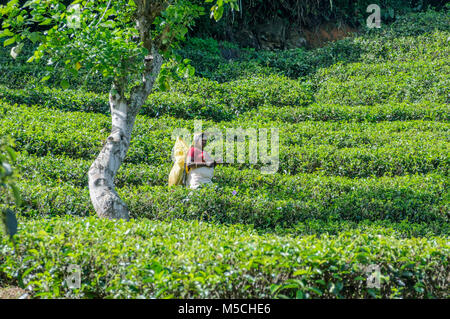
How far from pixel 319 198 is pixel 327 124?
4127 mm

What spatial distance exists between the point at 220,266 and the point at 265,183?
4363 millimetres

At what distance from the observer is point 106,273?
4.27 metres

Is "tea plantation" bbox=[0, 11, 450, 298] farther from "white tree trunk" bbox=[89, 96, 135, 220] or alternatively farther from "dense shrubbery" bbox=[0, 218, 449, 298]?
"white tree trunk" bbox=[89, 96, 135, 220]

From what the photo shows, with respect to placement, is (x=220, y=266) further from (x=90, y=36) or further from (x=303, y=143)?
(x=303, y=143)

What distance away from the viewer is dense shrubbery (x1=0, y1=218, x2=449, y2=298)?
3982 mm

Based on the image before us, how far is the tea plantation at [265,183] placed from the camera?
165 inches

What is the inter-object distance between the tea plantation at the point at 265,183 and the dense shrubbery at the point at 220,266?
2cm

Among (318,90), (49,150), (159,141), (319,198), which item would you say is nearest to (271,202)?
(319,198)

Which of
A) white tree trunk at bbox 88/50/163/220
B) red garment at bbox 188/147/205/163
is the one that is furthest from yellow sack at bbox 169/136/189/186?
white tree trunk at bbox 88/50/163/220

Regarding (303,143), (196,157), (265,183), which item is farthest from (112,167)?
(303,143)

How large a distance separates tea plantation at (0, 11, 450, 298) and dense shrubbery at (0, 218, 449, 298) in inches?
0.6

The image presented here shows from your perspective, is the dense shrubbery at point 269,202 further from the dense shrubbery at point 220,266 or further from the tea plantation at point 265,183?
the dense shrubbery at point 220,266

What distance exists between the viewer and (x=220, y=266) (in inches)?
161

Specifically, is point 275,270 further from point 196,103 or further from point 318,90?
point 318,90
